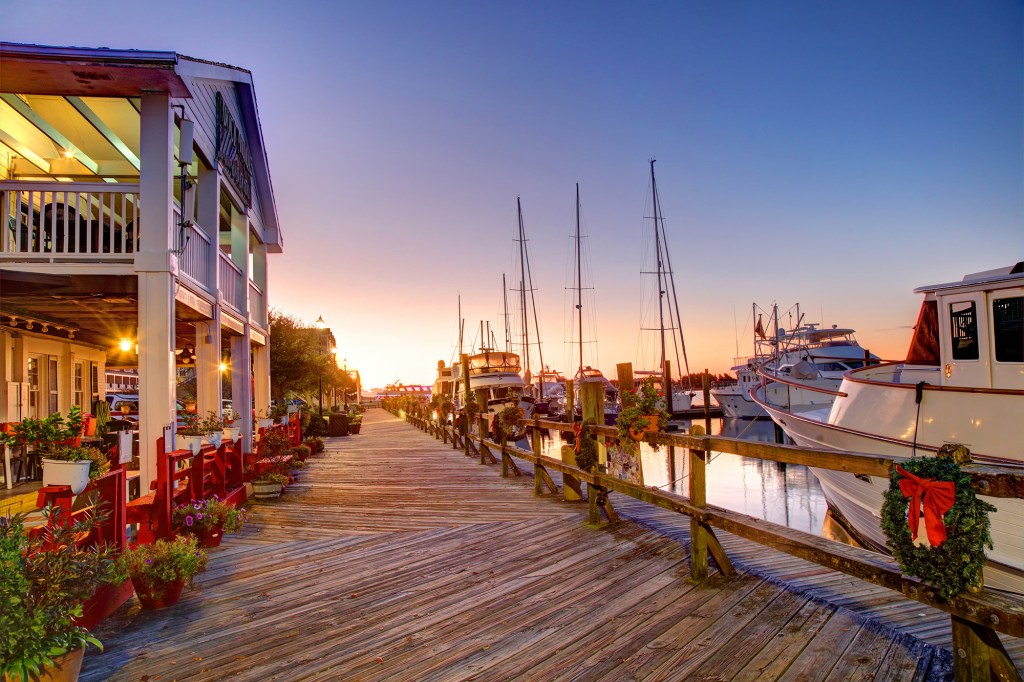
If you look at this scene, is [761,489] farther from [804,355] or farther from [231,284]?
[231,284]

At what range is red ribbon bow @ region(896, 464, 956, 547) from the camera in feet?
8.98

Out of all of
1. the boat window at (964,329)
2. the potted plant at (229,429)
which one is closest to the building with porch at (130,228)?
the potted plant at (229,429)

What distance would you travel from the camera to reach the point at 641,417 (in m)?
6.43

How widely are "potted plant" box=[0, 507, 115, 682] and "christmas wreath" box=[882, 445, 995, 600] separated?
13.1 ft

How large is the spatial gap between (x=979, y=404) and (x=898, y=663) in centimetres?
529

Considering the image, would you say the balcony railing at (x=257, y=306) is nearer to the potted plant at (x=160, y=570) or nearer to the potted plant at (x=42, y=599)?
the potted plant at (x=160, y=570)

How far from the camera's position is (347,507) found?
29.1 ft

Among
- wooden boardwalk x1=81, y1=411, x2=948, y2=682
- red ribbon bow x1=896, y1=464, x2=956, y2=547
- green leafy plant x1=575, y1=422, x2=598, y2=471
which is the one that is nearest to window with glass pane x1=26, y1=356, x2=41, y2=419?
wooden boardwalk x1=81, y1=411, x2=948, y2=682

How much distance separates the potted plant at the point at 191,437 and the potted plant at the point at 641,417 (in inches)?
203

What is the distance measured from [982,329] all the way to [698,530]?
5.37 m

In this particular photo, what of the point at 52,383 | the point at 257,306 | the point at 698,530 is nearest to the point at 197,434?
the point at 698,530

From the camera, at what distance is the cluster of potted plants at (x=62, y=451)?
16.1 feet

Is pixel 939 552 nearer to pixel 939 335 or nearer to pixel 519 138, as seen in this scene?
pixel 939 335

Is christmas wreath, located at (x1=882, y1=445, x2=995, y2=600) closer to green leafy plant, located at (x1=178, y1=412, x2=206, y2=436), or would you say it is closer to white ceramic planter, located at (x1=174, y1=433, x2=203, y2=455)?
white ceramic planter, located at (x1=174, y1=433, x2=203, y2=455)
